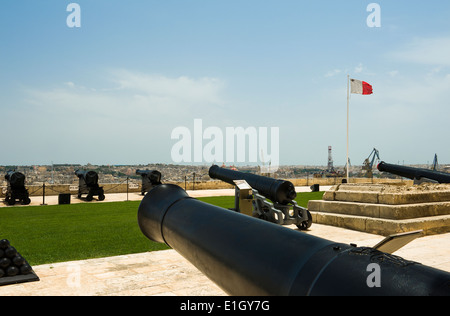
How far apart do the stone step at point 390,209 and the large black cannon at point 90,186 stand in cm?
1141

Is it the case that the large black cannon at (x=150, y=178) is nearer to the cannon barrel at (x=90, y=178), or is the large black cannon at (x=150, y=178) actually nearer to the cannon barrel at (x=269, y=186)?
the cannon barrel at (x=90, y=178)

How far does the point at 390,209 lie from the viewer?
832 cm

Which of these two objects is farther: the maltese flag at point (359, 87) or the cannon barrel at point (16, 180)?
the maltese flag at point (359, 87)

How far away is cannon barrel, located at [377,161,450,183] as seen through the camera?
518 inches

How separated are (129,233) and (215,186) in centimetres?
1738

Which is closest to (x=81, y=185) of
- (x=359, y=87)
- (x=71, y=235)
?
(x=71, y=235)

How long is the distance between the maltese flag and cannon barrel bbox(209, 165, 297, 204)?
46.1 feet

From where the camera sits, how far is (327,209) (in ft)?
33.7

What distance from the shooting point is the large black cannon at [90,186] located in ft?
57.3

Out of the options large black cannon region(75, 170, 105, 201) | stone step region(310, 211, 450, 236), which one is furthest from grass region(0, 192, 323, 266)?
large black cannon region(75, 170, 105, 201)

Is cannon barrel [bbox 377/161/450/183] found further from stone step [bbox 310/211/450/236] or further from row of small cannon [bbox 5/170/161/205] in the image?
row of small cannon [bbox 5/170/161/205]

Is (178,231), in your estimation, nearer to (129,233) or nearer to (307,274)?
(307,274)

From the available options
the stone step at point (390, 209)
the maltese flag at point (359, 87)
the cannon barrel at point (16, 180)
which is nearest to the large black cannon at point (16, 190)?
the cannon barrel at point (16, 180)
